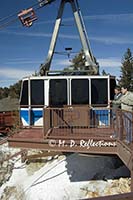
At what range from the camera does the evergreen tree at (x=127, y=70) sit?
47656 mm

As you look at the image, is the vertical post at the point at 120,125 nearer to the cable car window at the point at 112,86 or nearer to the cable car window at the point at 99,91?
the cable car window at the point at 99,91

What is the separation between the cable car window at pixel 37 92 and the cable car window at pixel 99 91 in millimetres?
1800

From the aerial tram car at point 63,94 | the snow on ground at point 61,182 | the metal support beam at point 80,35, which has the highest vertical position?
the metal support beam at point 80,35

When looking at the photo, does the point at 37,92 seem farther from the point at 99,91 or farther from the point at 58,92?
the point at 99,91

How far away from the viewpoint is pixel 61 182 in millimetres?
10945

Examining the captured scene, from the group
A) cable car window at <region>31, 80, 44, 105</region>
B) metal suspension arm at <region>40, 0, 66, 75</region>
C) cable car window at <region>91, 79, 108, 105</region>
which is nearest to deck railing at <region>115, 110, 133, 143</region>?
cable car window at <region>91, 79, 108, 105</region>

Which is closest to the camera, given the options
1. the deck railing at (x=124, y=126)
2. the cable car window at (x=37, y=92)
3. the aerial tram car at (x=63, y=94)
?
the deck railing at (x=124, y=126)

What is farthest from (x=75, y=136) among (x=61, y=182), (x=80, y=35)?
(x=80, y=35)

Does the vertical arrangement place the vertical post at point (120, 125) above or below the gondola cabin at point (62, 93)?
below

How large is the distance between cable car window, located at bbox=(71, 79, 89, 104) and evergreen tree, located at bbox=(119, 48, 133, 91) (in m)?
37.2

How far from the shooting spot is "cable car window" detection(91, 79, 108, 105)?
10336 mm

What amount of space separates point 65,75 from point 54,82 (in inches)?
19.3

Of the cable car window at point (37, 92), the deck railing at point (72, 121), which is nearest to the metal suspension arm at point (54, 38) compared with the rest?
the cable car window at point (37, 92)

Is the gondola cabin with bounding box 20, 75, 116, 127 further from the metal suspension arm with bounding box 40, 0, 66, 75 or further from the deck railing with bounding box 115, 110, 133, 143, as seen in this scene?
the deck railing with bounding box 115, 110, 133, 143
